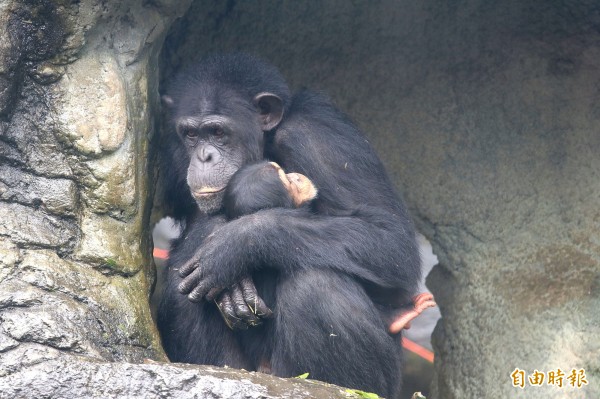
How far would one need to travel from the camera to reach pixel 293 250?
5902 mm

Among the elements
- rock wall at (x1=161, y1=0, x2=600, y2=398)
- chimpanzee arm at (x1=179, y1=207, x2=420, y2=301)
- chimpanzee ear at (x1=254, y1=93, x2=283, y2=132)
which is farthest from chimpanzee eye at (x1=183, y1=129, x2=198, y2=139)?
rock wall at (x1=161, y1=0, x2=600, y2=398)

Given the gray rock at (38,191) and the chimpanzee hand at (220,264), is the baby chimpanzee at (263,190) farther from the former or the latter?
the gray rock at (38,191)

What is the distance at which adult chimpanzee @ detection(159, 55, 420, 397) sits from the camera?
5.78 meters

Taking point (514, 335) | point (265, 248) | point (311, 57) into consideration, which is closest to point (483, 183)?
point (514, 335)

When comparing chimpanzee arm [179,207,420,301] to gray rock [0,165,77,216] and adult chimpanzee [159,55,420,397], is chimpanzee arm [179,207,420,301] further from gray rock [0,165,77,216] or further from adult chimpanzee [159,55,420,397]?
gray rock [0,165,77,216]

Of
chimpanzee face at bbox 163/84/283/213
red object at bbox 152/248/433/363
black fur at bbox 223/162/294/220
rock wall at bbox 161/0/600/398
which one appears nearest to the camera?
black fur at bbox 223/162/294/220

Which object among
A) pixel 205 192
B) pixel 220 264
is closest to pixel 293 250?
pixel 220 264

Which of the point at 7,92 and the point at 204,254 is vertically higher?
the point at 7,92

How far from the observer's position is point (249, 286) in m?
5.91

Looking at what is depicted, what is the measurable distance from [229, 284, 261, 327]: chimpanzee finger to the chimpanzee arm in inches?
3.0

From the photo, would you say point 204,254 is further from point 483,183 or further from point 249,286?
point 483,183

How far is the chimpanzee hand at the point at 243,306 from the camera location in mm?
5852

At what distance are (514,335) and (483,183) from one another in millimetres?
1319

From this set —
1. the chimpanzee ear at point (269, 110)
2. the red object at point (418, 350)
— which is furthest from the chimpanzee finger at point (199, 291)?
the red object at point (418, 350)
